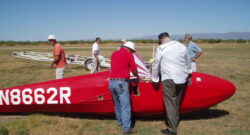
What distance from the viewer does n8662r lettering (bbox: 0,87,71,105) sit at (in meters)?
6.17

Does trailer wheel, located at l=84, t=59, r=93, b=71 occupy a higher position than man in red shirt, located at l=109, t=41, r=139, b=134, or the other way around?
man in red shirt, located at l=109, t=41, r=139, b=134

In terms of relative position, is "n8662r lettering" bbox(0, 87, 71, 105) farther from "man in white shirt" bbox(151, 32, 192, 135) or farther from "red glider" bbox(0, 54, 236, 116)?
"man in white shirt" bbox(151, 32, 192, 135)

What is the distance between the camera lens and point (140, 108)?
6.00 metres

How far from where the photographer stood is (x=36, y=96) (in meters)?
6.27

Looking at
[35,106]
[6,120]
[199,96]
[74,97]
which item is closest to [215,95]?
[199,96]

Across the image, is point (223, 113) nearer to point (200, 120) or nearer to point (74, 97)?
point (200, 120)

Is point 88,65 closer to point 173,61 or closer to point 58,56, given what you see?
point 58,56

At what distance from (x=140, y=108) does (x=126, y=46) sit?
1.60m

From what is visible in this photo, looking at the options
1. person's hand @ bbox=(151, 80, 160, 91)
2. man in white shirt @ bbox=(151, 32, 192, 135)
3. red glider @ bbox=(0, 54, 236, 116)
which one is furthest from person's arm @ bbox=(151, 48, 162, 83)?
red glider @ bbox=(0, 54, 236, 116)

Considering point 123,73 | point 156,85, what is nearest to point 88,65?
point 156,85

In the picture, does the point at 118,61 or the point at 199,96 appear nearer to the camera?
the point at 118,61

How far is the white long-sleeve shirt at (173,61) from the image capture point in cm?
500

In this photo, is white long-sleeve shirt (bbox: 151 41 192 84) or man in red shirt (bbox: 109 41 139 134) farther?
man in red shirt (bbox: 109 41 139 134)

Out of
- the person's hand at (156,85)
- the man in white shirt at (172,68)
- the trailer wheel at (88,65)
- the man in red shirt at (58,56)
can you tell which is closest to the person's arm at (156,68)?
the man in white shirt at (172,68)
